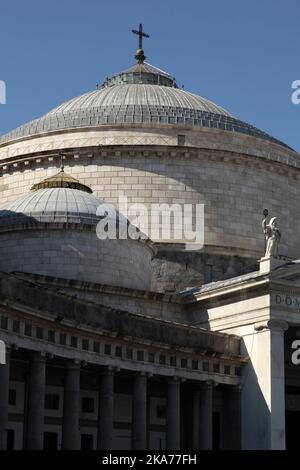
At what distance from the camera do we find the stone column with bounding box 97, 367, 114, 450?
39875 mm

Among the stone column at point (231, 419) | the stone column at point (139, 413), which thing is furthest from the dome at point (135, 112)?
the stone column at point (139, 413)

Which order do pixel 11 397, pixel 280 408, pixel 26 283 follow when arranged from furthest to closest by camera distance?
pixel 280 408 → pixel 11 397 → pixel 26 283

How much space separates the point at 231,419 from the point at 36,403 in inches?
487

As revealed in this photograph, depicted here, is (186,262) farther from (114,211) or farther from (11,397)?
(11,397)

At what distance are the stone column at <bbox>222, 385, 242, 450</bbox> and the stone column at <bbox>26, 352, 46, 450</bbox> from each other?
11737mm

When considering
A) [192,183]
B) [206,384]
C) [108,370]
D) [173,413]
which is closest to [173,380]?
[173,413]

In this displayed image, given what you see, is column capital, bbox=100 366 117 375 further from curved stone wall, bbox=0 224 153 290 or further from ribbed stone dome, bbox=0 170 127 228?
ribbed stone dome, bbox=0 170 127 228

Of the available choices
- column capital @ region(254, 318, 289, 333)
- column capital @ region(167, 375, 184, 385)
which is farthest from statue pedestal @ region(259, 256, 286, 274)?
column capital @ region(167, 375, 184, 385)

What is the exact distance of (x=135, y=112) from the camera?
2357 inches

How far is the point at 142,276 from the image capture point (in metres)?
49.8

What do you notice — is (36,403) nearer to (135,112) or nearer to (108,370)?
(108,370)

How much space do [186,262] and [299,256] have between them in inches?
337
